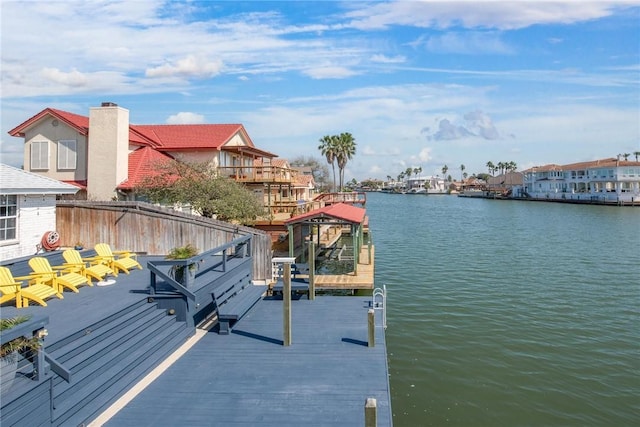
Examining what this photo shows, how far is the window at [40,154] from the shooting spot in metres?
25.4

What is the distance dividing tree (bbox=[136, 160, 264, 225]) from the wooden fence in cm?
358

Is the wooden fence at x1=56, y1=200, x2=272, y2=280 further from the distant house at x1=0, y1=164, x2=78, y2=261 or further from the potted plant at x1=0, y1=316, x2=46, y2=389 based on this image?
the potted plant at x1=0, y1=316, x2=46, y2=389

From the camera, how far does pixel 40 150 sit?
1002 inches

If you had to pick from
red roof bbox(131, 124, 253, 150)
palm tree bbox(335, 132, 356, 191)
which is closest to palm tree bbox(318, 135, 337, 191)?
palm tree bbox(335, 132, 356, 191)

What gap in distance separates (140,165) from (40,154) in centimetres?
528

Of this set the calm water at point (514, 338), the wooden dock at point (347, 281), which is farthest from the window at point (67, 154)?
the calm water at point (514, 338)

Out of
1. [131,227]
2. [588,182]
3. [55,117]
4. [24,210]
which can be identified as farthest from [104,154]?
[588,182]

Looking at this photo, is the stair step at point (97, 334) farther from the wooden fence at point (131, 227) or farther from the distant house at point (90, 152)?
the distant house at point (90, 152)

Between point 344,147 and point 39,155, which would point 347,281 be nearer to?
point 39,155

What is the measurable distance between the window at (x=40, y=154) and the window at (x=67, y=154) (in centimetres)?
70

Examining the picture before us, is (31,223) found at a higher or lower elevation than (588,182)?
lower

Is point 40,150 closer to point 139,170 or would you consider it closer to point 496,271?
point 139,170

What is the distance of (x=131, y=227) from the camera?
18.6m

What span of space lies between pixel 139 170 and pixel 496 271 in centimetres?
2146
